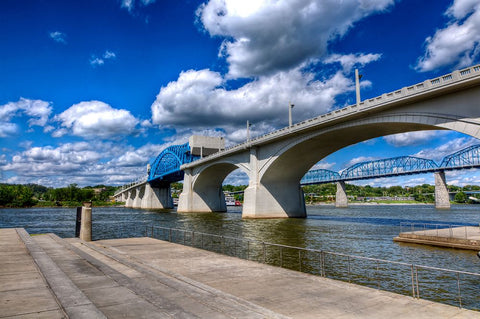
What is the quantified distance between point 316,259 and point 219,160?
186ft

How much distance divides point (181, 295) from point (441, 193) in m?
136

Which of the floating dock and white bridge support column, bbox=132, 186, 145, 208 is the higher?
white bridge support column, bbox=132, 186, 145, 208

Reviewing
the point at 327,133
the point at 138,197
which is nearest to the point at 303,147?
the point at 327,133

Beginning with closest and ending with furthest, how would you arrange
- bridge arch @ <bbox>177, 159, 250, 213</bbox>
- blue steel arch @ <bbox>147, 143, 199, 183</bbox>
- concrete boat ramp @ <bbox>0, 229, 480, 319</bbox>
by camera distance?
concrete boat ramp @ <bbox>0, 229, 480, 319</bbox>, bridge arch @ <bbox>177, 159, 250, 213</bbox>, blue steel arch @ <bbox>147, 143, 199, 183</bbox>

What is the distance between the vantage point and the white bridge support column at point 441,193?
117 metres

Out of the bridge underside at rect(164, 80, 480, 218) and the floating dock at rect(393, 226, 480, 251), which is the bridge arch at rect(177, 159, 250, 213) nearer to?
the bridge underside at rect(164, 80, 480, 218)

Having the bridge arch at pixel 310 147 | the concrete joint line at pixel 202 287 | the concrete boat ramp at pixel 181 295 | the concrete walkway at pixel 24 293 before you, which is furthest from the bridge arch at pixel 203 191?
the concrete walkway at pixel 24 293

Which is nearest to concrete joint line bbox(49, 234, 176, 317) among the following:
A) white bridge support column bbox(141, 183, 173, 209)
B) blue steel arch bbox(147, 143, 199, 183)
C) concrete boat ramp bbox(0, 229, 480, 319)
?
concrete boat ramp bbox(0, 229, 480, 319)

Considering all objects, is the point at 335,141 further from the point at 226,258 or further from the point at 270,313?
the point at 270,313

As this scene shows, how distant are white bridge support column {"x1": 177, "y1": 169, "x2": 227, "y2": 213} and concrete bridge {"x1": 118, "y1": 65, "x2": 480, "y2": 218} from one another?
544 millimetres

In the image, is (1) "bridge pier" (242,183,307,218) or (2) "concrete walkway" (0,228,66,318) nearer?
(2) "concrete walkway" (0,228,66,318)

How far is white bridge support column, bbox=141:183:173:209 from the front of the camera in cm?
12912

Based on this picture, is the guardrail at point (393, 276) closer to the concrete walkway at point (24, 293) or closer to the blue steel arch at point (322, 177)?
the concrete walkway at point (24, 293)

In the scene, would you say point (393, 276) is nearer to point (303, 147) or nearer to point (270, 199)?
A: point (303, 147)
